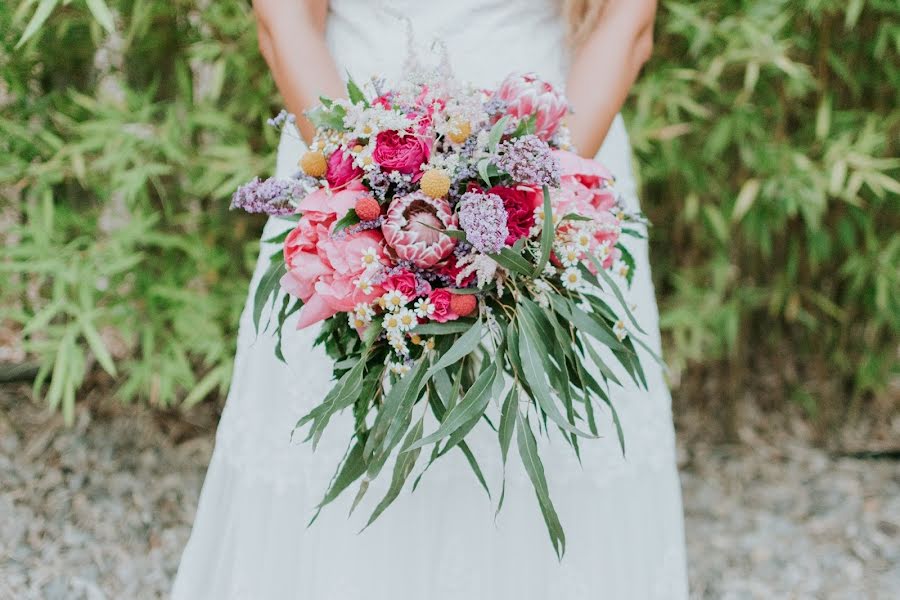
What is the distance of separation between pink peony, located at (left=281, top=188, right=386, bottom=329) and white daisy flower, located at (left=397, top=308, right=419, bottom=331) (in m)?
0.03

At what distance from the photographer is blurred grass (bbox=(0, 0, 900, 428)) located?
172cm

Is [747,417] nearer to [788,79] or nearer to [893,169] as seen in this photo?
[893,169]

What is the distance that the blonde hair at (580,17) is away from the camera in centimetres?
108

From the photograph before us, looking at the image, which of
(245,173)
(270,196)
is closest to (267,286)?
(270,196)

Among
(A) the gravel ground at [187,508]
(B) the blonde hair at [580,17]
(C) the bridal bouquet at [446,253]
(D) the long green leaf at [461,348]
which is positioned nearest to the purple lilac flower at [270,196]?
(C) the bridal bouquet at [446,253]

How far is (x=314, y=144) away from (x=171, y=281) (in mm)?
1148

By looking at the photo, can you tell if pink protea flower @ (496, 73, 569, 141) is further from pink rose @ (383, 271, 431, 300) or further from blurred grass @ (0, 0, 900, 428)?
blurred grass @ (0, 0, 900, 428)

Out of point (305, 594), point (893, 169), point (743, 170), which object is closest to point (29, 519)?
point (305, 594)

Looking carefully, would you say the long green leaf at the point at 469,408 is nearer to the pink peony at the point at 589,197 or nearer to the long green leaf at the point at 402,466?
the long green leaf at the point at 402,466

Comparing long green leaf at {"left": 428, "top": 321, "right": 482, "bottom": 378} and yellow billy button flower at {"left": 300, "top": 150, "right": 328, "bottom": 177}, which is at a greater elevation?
yellow billy button flower at {"left": 300, "top": 150, "right": 328, "bottom": 177}

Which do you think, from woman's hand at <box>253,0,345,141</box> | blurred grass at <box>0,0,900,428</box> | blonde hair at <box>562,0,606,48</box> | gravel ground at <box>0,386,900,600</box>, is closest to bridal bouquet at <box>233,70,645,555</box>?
woman's hand at <box>253,0,345,141</box>

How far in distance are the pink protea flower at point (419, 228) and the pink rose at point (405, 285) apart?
0.6 inches

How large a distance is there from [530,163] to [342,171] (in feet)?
0.58

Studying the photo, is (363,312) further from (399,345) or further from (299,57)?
(299,57)
